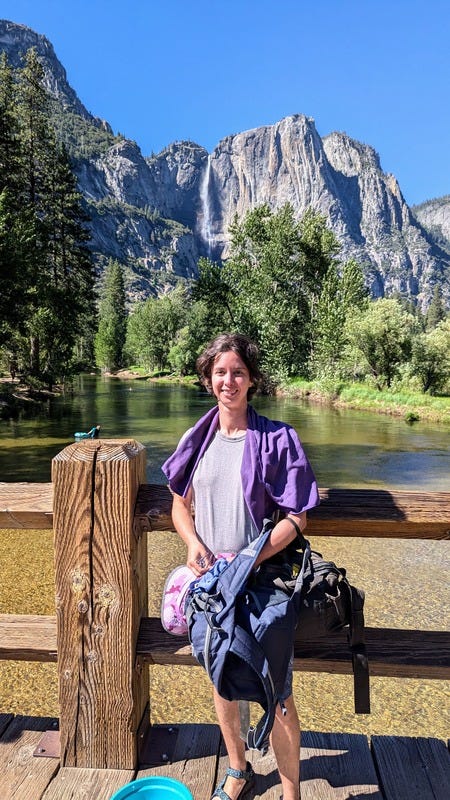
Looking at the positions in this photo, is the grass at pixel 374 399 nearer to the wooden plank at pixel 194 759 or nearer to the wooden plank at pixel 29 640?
the wooden plank at pixel 194 759

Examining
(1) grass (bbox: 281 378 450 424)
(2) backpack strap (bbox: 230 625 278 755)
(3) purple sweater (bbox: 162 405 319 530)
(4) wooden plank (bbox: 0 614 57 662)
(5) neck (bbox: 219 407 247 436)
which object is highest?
(5) neck (bbox: 219 407 247 436)

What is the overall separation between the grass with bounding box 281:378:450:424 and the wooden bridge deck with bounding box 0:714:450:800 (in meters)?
27.1

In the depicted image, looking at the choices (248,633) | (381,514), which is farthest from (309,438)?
(248,633)

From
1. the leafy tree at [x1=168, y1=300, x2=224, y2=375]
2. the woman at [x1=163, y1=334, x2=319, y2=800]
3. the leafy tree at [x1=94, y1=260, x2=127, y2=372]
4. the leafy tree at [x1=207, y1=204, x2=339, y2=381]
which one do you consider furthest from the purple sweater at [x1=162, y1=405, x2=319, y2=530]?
the leafy tree at [x1=94, y1=260, x2=127, y2=372]

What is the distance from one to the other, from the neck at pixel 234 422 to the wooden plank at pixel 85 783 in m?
1.71

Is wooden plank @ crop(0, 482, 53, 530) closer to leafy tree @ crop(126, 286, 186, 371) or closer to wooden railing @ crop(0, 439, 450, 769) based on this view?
wooden railing @ crop(0, 439, 450, 769)

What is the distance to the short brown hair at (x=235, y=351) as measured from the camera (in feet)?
8.00

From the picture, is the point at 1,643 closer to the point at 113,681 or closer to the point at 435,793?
the point at 113,681

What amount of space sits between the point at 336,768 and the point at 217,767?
58 centimetres

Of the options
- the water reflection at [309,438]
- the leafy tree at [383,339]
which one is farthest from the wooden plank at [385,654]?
the leafy tree at [383,339]

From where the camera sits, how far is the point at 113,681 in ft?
7.95

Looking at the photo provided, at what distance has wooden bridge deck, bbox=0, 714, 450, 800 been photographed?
2.32 m

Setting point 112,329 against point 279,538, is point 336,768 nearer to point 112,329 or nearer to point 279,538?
point 279,538

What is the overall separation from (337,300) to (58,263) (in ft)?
78.4
